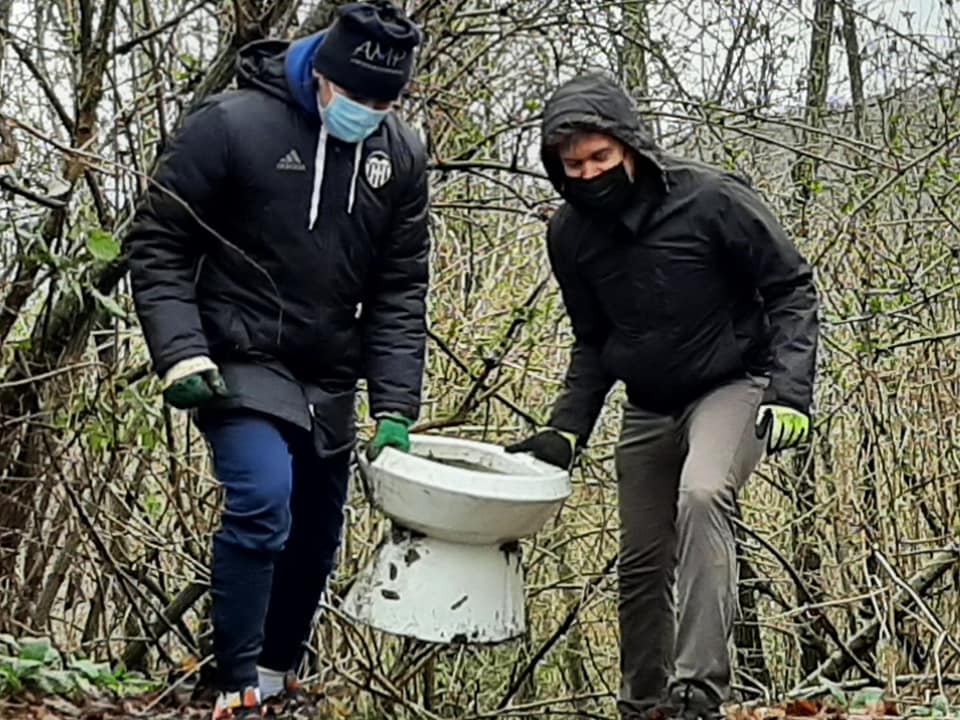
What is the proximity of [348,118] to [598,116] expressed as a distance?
654 millimetres

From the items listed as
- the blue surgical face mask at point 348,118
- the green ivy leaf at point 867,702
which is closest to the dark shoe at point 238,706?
the blue surgical face mask at point 348,118

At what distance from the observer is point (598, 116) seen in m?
3.99

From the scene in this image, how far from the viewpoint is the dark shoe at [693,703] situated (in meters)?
3.89

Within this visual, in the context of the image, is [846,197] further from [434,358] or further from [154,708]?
[154,708]

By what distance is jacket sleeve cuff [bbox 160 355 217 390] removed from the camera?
367 centimetres

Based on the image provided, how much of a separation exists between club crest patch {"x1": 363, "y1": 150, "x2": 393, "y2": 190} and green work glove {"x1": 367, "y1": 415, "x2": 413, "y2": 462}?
622 mm

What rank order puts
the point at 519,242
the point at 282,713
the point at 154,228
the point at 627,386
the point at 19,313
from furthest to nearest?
the point at 519,242 < the point at 19,313 < the point at 627,386 < the point at 282,713 < the point at 154,228

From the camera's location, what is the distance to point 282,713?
4094 mm

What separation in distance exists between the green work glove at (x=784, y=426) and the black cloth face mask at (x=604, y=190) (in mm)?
673

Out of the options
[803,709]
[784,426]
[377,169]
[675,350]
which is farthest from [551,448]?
[803,709]

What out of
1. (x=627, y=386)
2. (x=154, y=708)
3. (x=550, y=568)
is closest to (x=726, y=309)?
(x=627, y=386)

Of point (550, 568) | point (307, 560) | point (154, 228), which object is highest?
point (154, 228)

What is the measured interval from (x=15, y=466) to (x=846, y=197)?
430 cm

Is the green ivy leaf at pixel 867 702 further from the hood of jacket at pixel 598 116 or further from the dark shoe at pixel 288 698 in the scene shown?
the hood of jacket at pixel 598 116
